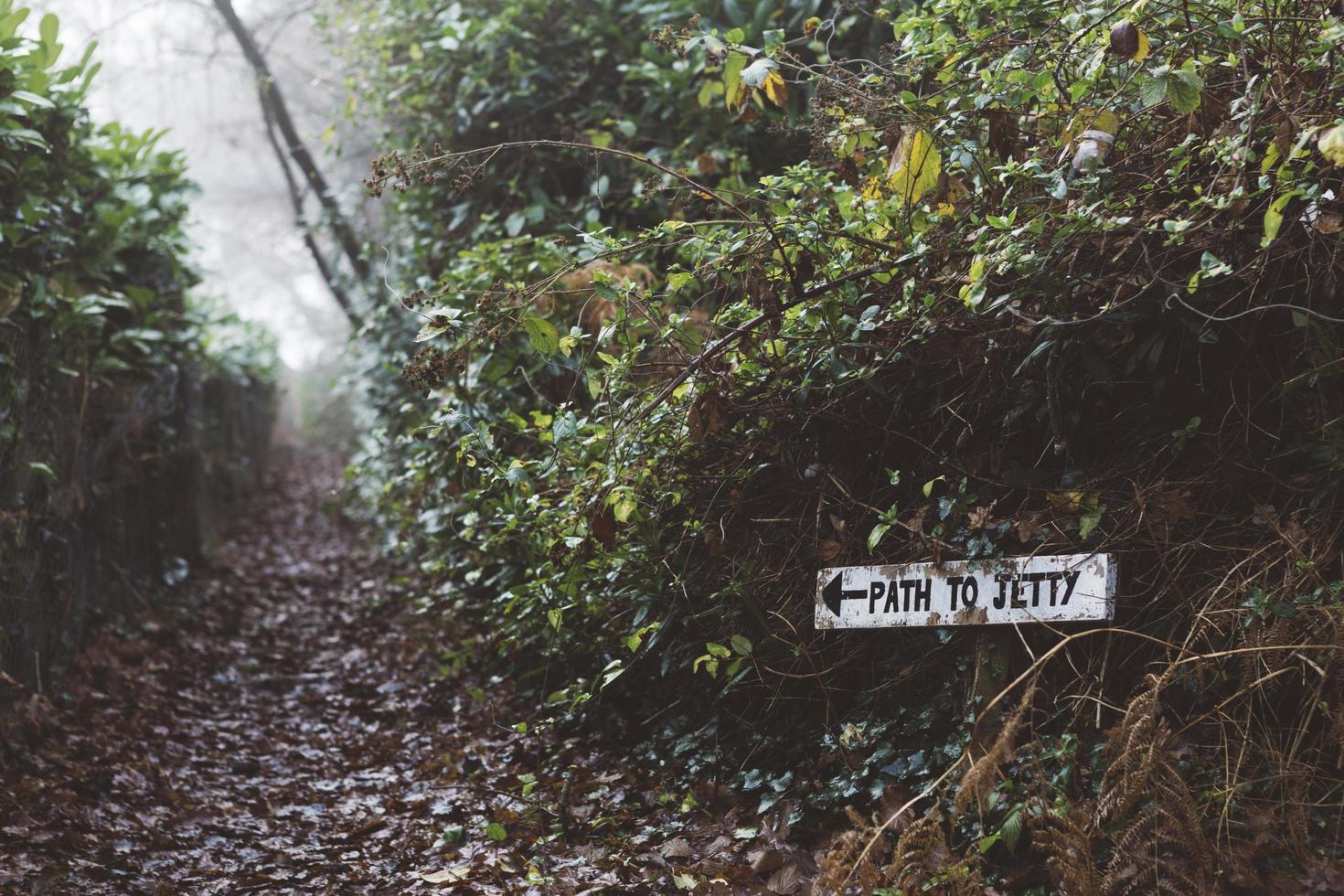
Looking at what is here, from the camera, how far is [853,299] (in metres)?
3.42

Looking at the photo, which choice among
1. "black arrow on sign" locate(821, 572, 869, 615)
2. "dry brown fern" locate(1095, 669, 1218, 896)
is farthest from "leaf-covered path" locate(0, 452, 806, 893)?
"dry brown fern" locate(1095, 669, 1218, 896)

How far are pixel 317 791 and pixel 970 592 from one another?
3.13 metres

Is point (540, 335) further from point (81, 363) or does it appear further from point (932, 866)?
point (81, 363)

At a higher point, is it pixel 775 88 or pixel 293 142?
pixel 293 142

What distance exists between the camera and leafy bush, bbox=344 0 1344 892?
2.65 m

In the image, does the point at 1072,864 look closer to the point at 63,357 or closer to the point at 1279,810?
the point at 1279,810

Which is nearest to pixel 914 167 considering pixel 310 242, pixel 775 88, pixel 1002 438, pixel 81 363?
pixel 775 88

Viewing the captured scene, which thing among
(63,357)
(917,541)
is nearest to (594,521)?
(917,541)

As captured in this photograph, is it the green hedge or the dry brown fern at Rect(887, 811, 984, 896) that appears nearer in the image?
the dry brown fern at Rect(887, 811, 984, 896)

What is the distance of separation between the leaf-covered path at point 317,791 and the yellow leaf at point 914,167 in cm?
231

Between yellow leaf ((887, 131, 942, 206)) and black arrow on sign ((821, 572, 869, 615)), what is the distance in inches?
53.1

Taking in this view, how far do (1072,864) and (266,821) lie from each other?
3.24m

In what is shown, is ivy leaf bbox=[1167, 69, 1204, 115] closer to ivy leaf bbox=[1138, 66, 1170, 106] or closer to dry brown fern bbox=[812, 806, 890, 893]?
ivy leaf bbox=[1138, 66, 1170, 106]

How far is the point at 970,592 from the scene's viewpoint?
2.97 m
